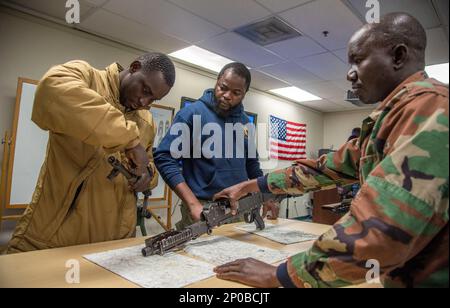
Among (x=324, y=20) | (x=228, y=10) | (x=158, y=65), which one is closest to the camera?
(x=158, y=65)

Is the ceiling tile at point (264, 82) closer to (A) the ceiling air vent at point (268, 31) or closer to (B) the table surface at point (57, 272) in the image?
(A) the ceiling air vent at point (268, 31)

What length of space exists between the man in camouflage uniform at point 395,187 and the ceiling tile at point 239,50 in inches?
117

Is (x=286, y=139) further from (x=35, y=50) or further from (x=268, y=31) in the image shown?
(x=35, y=50)

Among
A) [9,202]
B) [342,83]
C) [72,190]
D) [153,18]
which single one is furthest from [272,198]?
[342,83]

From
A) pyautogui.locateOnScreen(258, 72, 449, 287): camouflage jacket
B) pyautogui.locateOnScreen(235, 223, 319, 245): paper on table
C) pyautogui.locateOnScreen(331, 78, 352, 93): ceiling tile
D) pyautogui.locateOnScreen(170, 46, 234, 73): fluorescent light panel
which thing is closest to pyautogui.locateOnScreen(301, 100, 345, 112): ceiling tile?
pyautogui.locateOnScreen(331, 78, 352, 93): ceiling tile

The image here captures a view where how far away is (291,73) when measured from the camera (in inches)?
191

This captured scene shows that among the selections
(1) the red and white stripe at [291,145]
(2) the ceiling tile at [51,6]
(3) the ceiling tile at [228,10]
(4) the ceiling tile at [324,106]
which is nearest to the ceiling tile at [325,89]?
(4) the ceiling tile at [324,106]

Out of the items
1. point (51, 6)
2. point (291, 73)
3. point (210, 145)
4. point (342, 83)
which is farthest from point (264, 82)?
point (210, 145)

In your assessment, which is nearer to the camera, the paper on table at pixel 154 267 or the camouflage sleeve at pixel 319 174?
the paper on table at pixel 154 267

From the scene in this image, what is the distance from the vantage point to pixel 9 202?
292 cm

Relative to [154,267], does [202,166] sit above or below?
above

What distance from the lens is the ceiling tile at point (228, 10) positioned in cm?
280

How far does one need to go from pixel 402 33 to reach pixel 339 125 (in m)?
7.75
